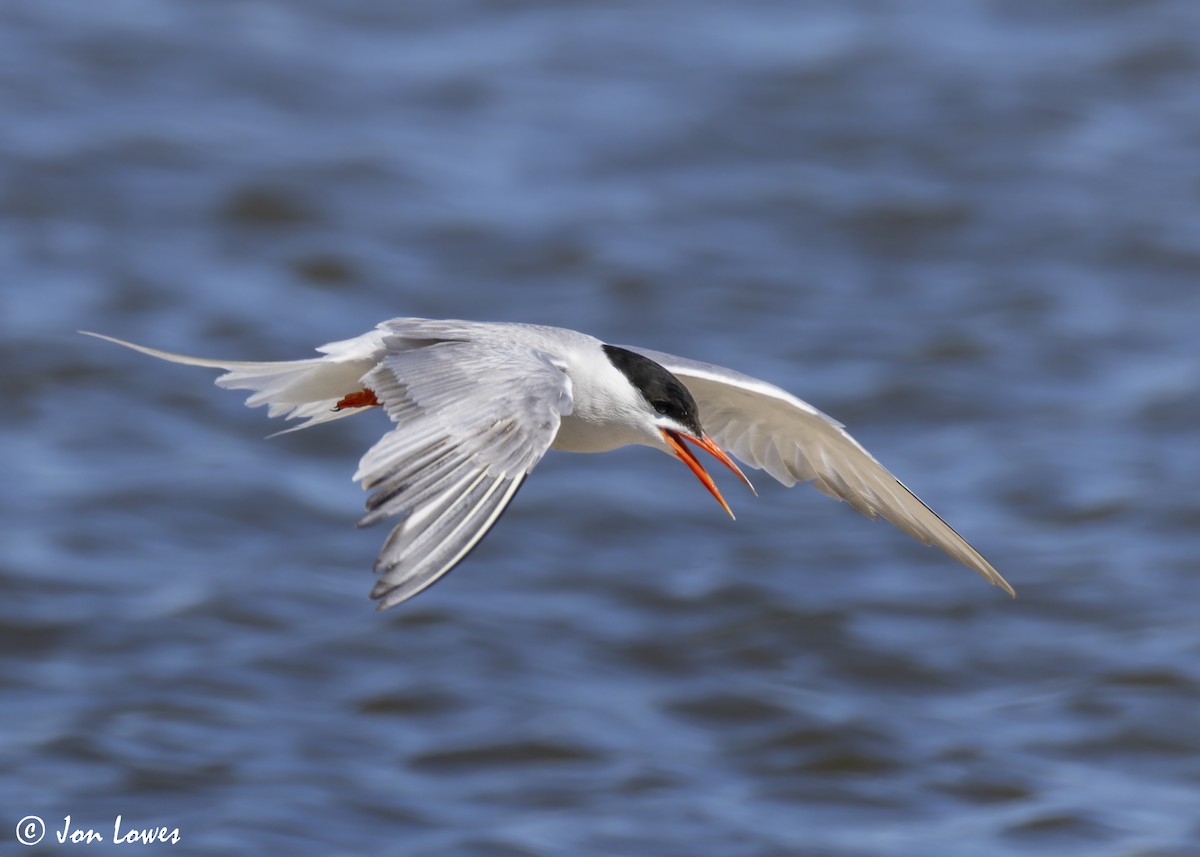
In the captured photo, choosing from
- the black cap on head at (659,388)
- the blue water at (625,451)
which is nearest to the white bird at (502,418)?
the black cap on head at (659,388)

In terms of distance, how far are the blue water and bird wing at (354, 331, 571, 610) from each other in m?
2.94

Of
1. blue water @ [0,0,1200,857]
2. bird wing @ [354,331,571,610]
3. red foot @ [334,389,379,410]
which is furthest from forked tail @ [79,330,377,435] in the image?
blue water @ [0,0,1200,857]

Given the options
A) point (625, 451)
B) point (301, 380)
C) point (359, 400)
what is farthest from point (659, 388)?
point (625, 451)

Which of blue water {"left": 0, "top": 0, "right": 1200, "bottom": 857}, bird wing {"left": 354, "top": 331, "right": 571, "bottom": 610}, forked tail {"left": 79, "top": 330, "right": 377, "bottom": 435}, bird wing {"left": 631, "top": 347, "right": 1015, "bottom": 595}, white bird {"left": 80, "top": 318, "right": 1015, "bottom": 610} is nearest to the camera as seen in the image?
bird wing {"left": 354, "top": 331, "right": 571, "bottom": 610}

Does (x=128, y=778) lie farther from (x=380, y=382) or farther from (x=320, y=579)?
(x=380, y=382)

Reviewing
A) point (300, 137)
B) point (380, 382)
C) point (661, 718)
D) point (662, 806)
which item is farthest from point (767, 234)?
point (380, 382)

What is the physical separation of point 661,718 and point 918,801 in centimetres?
121

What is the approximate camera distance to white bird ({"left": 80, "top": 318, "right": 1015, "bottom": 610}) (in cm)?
440

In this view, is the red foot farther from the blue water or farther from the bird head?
the blue water

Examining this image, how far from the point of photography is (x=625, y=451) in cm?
1114

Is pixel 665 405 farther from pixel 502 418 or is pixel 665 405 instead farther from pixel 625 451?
pixel 625 451

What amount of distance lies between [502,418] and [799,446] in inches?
75.4

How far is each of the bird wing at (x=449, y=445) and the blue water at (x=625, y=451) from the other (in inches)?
116

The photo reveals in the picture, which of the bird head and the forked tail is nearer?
the bird head
